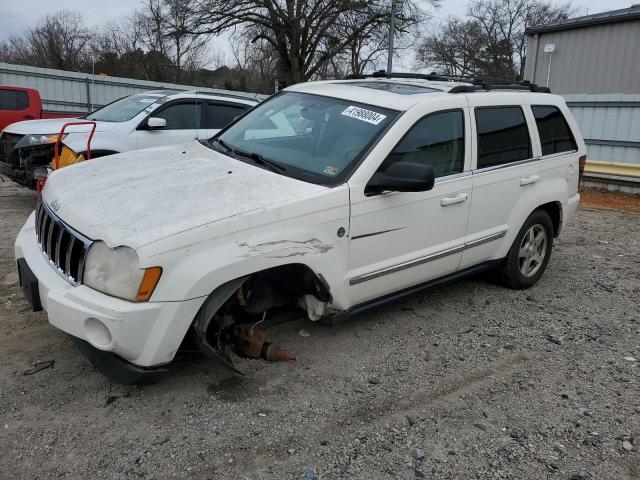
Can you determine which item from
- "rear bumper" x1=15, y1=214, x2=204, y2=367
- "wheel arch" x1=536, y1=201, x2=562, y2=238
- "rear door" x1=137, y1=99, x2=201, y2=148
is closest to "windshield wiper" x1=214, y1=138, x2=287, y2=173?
"rear bumper" x1=15, y1=214, x2=204, y2=367

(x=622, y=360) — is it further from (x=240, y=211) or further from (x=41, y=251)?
(x=41, y=251)

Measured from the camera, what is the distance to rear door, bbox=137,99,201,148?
7680 mm

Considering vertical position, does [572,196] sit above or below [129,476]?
above

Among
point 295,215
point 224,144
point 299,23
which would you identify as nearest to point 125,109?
point 224,144

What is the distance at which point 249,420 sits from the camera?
9.62 feet

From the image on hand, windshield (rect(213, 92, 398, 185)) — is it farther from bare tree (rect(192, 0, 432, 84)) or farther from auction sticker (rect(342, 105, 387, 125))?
bare tree (rect(192, 0, 432, 84))

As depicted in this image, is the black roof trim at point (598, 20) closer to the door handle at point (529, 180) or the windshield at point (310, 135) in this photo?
the door handle at point (529, 180)

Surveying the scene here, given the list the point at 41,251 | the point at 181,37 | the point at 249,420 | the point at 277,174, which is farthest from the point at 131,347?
the point at 181,37

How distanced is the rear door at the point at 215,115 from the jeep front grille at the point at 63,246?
16.7 feet

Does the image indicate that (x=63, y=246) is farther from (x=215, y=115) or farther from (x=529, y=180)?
(x=215, y=115)

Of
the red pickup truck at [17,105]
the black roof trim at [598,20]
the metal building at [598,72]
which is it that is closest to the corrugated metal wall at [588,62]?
the metal building at [598,72]

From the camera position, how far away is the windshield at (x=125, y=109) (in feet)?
26.0

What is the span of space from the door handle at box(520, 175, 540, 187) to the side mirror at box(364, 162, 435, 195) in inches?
63.4

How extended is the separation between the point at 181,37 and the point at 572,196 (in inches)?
1109
